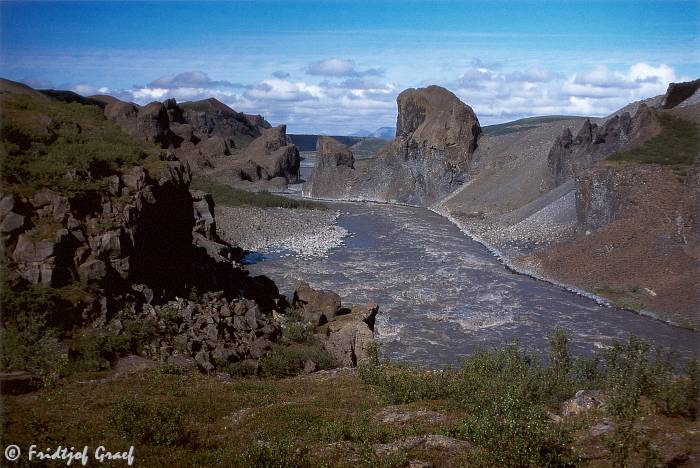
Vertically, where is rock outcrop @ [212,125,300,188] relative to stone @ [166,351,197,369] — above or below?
above

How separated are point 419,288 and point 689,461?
106ft

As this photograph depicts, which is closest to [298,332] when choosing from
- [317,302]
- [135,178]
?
[317,302]

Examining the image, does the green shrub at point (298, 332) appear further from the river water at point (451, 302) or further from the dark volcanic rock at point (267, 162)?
the dark volcanic rock at point (267, 162)

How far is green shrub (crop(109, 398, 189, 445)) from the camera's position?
975 centimetres

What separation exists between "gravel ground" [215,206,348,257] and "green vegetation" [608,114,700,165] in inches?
1193

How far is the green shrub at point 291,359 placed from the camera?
19453 millimetres

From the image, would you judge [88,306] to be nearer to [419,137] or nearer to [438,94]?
[419,137]

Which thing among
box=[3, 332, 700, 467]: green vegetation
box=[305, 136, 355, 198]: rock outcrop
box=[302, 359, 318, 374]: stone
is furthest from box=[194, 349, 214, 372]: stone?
box=[305, 136, 355, 198]: rock outcrop

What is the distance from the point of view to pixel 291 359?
66.5 feet

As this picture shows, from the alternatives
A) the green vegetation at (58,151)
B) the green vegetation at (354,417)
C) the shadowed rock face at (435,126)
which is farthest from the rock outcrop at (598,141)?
the green vegetation at (58,151)

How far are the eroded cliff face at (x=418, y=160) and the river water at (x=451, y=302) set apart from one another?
42065 millimetres

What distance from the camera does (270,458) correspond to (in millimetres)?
8500

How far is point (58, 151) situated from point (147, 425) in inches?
593

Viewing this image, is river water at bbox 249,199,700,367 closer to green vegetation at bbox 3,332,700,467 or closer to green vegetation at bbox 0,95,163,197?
green vegetation at bbox 3,332,700,467
